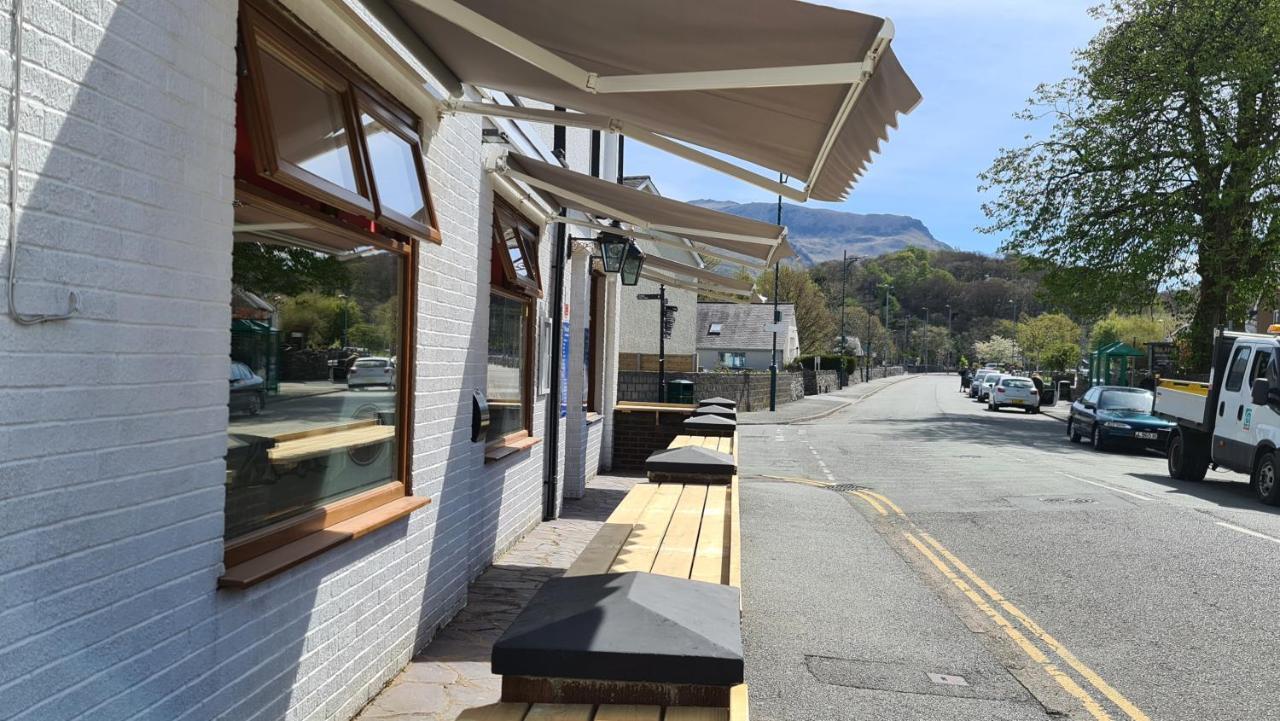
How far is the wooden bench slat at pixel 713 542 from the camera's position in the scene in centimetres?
481

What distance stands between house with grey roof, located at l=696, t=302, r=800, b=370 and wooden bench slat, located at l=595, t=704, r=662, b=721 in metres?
69.2

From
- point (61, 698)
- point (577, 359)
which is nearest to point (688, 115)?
point (61, 698)

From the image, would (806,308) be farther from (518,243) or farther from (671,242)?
(518,243)

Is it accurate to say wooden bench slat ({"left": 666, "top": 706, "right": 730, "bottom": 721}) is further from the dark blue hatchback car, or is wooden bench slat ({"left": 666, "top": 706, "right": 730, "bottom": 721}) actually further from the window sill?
the dark blue hatchback car

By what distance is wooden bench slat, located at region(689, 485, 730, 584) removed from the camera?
4.81 m

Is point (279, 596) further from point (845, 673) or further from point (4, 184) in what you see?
point (845, 673)

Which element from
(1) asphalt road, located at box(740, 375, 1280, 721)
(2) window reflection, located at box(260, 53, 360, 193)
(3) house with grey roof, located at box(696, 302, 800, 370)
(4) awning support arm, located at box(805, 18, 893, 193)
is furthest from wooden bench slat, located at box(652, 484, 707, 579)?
(3) house with grey roof, located at box(696, 302, 800, 370)

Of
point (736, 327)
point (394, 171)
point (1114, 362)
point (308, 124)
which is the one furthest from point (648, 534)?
point (736, 327)

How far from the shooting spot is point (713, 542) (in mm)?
5676

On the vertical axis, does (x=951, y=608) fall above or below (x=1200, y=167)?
below

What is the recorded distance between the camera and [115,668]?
2.73 metres

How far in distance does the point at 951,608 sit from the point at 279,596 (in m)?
5.18

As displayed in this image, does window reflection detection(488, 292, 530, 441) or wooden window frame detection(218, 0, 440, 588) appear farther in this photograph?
window reflection detection(488, 292, 530, 441)

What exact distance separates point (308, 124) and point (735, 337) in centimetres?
6955
